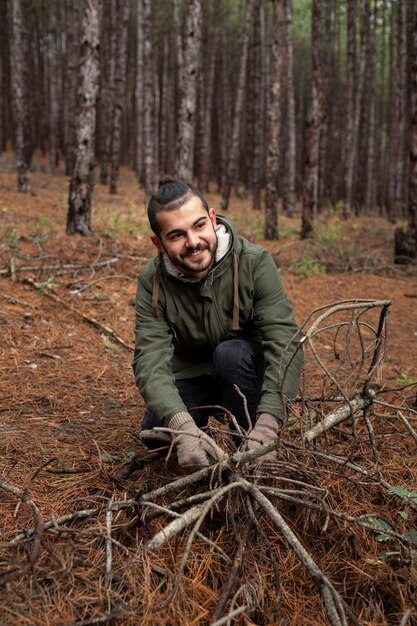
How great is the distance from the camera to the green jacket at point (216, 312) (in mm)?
2338

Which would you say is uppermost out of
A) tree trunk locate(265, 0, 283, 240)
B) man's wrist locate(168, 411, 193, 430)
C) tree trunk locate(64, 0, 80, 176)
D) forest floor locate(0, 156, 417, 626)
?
tree trunk locate(64, 0, 80, 176)

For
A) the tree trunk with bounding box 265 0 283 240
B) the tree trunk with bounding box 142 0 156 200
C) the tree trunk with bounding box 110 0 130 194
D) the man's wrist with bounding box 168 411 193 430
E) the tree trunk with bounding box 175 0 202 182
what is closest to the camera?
the man's wrist with bounding box 168 411 193 430

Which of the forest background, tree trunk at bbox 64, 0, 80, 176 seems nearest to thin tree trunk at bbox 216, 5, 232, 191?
tree trunk at bbox 64, 0, 80, 176

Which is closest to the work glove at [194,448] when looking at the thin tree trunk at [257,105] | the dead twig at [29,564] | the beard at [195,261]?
the dead twig at [29,564]

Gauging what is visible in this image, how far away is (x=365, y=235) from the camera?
12.7 m

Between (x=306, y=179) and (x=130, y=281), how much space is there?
5.51m

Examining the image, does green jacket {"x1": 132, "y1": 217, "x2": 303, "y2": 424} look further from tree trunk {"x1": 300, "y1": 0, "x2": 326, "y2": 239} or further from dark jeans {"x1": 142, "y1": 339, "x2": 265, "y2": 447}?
tree trunk {"x1": 300, "y1": 0, "x2": 326, "y2": 239}

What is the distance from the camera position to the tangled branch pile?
5.30 feet

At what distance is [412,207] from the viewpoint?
314 inches

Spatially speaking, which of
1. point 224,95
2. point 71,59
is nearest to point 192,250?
point 71,59

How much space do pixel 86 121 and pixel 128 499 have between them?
669 centimetres

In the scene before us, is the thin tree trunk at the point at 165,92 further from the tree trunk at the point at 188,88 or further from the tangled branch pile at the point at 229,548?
the tangled branch pile at the point at 229,548

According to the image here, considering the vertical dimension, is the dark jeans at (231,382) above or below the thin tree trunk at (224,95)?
below

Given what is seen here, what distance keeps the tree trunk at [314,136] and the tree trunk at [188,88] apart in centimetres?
304
